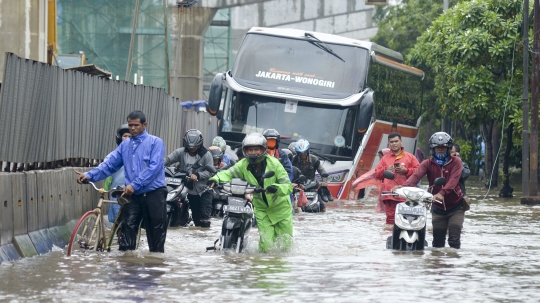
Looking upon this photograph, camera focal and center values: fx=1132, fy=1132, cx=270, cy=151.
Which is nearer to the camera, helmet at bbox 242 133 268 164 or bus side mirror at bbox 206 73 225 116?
helmet at bbox 242 133 268 164

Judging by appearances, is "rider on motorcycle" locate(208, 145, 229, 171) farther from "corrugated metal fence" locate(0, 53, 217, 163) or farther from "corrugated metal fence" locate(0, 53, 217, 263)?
"corrugated metal fence" locate(0, 53, 217, 263)

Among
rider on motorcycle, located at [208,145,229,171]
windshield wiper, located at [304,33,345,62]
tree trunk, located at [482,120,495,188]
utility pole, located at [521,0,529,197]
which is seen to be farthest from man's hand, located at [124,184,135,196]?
tree trunk, located at [482,120,495,188]

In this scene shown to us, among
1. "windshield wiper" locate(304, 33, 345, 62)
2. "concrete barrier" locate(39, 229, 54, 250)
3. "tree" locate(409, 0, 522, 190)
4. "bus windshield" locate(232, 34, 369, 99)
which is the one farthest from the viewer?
"tree" locate(409, 0, 522, 190)

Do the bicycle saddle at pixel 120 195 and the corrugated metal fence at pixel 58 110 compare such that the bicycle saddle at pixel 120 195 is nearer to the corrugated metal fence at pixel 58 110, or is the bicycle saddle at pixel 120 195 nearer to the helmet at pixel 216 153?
the corrugated metal fence at pixel 58 110

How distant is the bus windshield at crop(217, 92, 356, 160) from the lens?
78.2 feet

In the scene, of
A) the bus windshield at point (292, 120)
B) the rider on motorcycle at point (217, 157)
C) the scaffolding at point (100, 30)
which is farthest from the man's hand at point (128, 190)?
the scaffolding at point (100, 30)

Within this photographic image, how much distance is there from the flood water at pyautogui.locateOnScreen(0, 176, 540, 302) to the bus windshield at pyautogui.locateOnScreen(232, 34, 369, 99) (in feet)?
32.0

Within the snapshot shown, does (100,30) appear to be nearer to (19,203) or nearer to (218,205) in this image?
(218,205)

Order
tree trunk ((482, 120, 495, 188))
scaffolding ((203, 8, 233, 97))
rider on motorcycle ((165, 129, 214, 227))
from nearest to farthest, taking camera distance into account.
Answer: rider on motorcycle ((165, 129, 214, 227))
tree trunk ((482, 120, 495, 188))
scaffolding ((203, 8, 233, 97))

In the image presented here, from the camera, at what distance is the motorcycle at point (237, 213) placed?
448 inches

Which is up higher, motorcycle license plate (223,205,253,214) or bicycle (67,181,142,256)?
motorcycle license plate (223,205,253,214)

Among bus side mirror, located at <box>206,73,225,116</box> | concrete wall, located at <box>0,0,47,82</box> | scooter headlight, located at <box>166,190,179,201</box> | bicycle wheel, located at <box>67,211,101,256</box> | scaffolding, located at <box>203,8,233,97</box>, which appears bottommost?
bicycle wheel, located at <box>67,211,101,256</box>

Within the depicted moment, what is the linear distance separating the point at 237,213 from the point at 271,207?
0.57 metres

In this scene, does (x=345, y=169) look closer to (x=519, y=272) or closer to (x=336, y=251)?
(x=336, y=251)
